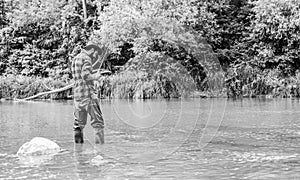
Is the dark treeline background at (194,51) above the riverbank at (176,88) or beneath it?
above

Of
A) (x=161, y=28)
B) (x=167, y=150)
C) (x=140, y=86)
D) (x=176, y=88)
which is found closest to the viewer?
(x=167, y=150)

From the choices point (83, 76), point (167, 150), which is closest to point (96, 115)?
point (83, 76)

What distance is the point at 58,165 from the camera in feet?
26.8

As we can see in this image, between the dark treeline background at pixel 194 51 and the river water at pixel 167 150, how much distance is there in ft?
44.2

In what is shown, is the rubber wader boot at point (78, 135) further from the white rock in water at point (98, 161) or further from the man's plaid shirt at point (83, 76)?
the white rock in water at point (98, 161)

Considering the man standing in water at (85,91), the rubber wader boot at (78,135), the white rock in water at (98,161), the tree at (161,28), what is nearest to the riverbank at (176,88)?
the tree at (161,28)

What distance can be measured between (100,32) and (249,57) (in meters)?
8.98

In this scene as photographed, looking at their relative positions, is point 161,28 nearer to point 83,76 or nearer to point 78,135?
point 78,135

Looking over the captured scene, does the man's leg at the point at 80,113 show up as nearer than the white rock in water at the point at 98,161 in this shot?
No

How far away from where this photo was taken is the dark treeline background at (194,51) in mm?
29281

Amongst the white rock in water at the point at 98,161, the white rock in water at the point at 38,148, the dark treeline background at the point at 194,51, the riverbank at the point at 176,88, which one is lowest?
the white rock in water at the point at 98,161

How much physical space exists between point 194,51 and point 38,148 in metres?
23.9

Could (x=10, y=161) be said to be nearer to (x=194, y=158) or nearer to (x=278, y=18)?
(x=194, y=158)

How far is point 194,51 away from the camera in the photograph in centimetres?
3272
